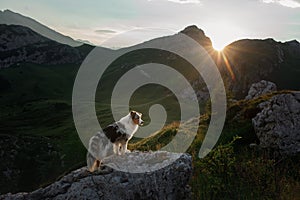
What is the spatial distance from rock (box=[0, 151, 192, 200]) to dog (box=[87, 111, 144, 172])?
63cm

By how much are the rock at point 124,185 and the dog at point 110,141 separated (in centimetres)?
63

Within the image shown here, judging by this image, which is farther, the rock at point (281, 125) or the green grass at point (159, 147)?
the rock at point (281, 125)

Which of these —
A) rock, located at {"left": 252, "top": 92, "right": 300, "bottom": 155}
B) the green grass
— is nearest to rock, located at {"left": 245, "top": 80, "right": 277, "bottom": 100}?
the green grass

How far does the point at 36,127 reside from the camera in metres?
133

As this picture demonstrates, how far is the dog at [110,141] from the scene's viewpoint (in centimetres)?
1405

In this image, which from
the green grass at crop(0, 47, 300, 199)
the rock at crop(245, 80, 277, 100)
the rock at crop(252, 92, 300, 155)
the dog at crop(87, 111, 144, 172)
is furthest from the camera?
the rock at crop(245, 80, 277, 100)

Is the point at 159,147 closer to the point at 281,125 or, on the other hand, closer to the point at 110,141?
the point at 281,125

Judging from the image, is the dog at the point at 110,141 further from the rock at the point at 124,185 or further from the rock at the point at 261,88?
the rock at the point at 261,88

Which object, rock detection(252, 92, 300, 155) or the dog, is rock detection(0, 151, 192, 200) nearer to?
the dog

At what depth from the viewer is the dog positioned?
14.1 m

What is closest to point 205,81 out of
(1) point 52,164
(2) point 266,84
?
(2) point 266,84

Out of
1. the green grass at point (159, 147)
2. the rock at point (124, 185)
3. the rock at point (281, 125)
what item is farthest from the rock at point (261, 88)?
the rock at point (124, 185)

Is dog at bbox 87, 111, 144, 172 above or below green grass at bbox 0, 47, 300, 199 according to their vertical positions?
above

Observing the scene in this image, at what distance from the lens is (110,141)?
48.3 feet
